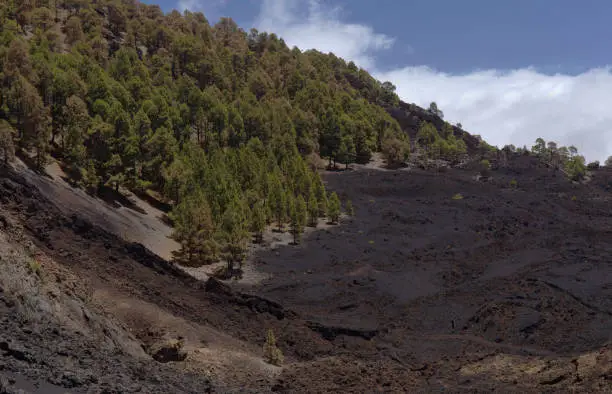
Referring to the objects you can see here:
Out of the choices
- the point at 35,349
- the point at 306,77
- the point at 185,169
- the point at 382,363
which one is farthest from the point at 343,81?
the point at 35,349

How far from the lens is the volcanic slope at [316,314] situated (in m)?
15.9

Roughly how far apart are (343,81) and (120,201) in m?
113

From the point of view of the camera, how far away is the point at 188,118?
7488 centimetres

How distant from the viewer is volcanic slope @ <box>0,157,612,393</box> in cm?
1592

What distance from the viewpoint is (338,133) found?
98500 millimetres

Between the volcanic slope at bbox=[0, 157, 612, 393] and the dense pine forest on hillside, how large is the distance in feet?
22.2

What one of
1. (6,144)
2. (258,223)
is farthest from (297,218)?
(6,144)

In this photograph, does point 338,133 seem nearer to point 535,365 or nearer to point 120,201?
point 120,201

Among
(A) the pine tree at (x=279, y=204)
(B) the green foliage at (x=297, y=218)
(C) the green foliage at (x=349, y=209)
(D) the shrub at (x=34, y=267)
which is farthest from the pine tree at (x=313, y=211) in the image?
(D) the shrub at (x=34, y=267)

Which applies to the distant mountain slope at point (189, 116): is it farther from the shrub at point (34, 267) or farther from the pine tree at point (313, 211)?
the shrub at point (34, 267)

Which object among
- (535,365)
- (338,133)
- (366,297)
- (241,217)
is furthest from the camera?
(338,133)

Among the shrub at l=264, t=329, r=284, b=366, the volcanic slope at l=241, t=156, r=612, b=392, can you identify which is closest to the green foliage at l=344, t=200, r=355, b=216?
the volcanic slope at l=241, t=156, r=612, b=392

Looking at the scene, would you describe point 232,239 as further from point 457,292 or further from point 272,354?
point 272,354

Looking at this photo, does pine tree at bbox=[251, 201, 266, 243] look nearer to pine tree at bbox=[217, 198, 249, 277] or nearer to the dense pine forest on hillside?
the dense pine forest on hillside
